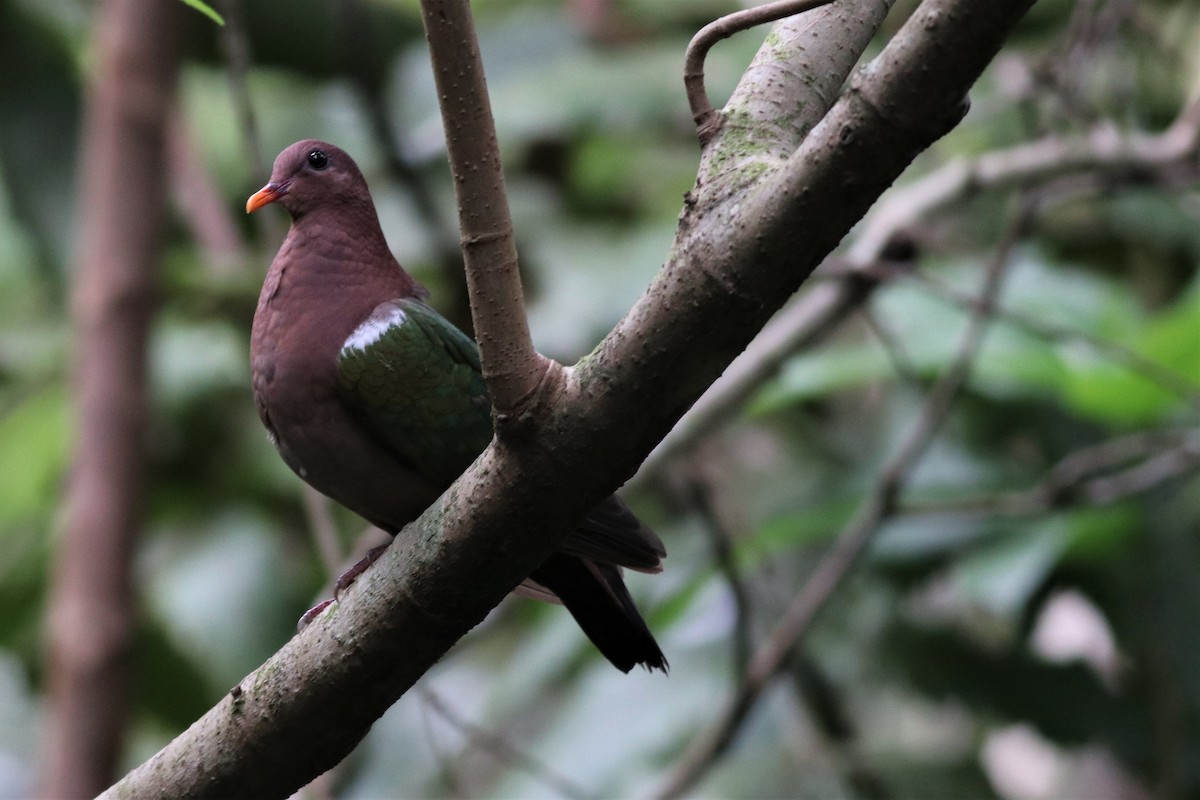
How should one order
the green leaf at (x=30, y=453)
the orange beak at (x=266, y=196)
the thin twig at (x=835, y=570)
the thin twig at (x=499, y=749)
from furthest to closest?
the green leaf at (x=30, y=453) → the thin twig at (x=835, y=570) → the thin twig at (x=499, y=749) → the orange beak at (x=266, y=196)

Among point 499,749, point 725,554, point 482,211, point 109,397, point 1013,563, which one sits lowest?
point 1013,563

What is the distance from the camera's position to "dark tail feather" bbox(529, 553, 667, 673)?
256 centimetres

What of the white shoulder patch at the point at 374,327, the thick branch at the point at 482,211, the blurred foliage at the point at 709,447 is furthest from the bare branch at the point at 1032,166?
the thick branch at the point at 482,211

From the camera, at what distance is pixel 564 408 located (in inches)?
69.6

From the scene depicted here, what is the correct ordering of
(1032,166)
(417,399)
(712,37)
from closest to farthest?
(712,37)
(417,399)
(1032,166)

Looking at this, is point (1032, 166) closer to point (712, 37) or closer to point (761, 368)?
point (761, 368)

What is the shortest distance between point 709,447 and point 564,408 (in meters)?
4.28

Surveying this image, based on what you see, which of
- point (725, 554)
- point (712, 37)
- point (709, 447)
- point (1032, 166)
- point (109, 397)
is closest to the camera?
point (712, 37)

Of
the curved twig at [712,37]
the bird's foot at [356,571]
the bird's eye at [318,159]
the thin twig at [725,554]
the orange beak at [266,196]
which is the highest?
the bird's eye at [318,159]

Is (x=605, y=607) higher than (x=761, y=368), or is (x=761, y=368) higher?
(x=761, y=368)

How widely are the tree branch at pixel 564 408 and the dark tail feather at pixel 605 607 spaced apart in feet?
1.84

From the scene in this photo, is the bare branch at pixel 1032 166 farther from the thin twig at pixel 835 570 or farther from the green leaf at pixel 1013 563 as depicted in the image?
the green leaf at pixel 1013 563

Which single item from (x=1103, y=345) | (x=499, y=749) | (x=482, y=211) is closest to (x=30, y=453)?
(x=499, y=749)

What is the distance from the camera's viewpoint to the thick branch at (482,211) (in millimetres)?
1646
